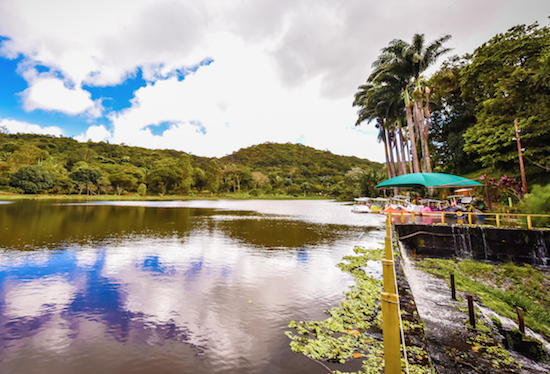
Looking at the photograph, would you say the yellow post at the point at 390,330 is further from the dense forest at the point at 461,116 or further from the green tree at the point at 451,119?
the green tree at the point at 451,119

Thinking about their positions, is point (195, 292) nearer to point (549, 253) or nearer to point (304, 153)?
point (549, 253)

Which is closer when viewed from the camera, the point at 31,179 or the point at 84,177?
the point at 31,179

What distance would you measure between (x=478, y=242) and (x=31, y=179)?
7112cm

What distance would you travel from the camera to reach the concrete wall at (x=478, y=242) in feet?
29.9

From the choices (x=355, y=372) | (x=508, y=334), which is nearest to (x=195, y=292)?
(x=355, y=372)

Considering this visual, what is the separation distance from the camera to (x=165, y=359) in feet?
10.6

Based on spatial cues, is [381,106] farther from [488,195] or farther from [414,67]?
[488,195]

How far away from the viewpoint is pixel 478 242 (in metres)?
10.2

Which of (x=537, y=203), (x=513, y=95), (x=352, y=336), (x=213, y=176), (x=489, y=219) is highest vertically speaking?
(x=213, y=176)

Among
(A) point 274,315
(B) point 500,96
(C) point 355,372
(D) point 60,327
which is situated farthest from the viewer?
(B) point 500,96

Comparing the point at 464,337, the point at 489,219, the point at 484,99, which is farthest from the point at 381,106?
the point at 464,337

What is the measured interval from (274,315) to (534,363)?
3905 millimetres

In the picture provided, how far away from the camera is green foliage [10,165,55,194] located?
1975 inches

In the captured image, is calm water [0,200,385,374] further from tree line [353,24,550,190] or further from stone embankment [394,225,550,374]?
tree line [353,24,550,190]
